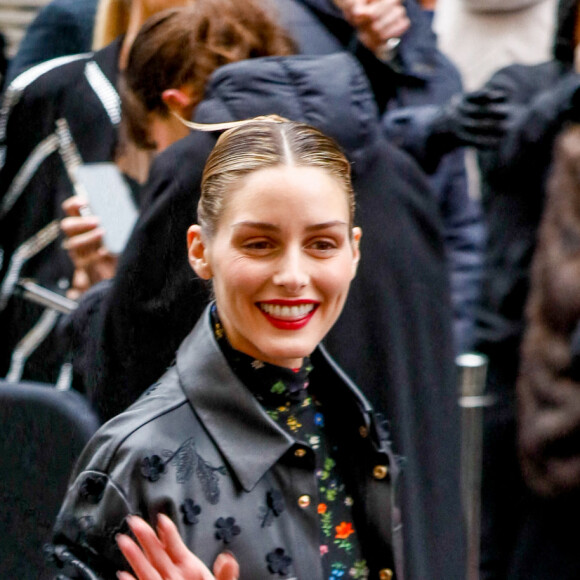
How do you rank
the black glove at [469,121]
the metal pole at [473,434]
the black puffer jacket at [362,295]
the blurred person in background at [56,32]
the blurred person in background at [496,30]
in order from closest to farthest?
the black puffer jacket at [362,295]
the black glove at [469,121]
the metal pole at [473,434]
the blurred person in background at [56,32]
the blurred person in background at [496,30]

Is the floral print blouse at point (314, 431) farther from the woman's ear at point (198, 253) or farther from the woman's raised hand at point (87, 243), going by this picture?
the woman's raised hand at point (87, 243)

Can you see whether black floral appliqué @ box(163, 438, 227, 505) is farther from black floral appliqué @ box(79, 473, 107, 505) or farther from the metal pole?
the metal pole

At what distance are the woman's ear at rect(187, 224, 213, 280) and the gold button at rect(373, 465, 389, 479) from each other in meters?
0.27

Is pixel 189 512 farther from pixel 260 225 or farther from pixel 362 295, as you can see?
pixel 362 295

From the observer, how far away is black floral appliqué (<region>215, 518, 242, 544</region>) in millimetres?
1102

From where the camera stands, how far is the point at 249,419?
1.17 metres

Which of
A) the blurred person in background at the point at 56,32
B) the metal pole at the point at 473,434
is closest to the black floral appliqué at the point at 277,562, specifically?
the metal pole at the point at 473,434

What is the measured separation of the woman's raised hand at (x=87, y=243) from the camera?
139 centimetres

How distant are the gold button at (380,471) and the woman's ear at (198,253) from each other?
0.27 metres

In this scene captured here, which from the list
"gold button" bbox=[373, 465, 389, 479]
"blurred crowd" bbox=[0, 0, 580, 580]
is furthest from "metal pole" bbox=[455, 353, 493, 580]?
"gold button" bbox=[373, 465, 389, 479]

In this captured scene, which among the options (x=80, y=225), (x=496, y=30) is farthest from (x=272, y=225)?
(x=496, y=30)

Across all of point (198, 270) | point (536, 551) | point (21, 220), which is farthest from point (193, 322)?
point (536, 551)

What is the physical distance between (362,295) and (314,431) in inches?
13.6

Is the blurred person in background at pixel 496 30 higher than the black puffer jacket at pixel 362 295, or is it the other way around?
the black puffer jacket at pixel 362 295
